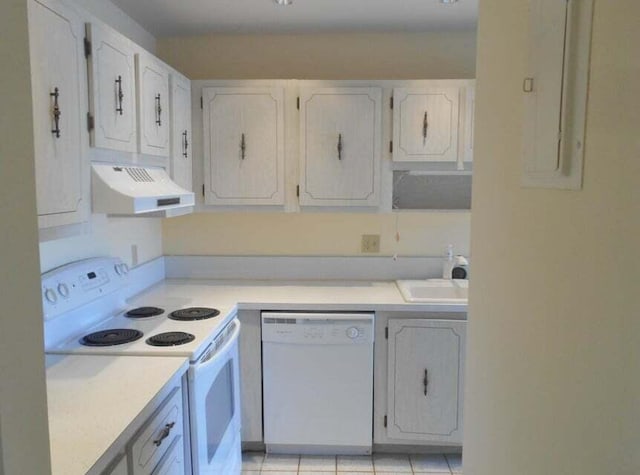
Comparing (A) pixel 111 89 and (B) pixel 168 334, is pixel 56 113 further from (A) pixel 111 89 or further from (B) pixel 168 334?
(B) pixel 168 334

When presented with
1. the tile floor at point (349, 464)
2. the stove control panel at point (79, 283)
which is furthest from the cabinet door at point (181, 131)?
the tile floor at point (349, 464)

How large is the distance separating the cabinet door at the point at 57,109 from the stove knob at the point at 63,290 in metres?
0.43

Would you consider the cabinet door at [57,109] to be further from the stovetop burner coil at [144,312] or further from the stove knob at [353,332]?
the stove knob at [353,332]

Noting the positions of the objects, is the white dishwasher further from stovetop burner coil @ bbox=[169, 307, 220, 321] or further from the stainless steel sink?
the stainless steel sink

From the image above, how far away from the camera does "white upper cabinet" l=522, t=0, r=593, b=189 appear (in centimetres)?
74

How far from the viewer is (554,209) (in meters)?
0.82

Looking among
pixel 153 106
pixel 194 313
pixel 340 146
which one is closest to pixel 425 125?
pixel 340 146

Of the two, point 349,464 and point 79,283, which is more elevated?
point 79,283

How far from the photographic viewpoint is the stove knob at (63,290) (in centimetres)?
191

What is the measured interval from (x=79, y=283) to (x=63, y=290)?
0.36ft

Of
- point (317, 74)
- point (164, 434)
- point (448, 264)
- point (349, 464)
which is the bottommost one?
point (349, 464)

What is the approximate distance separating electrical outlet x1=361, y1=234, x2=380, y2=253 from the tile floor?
3.97 feet

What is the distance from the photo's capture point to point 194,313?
2.35 metres

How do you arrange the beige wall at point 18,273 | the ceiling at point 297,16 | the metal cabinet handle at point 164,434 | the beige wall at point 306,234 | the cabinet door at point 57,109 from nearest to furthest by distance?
the beige wall at point 18,273 → the cabinet door at point 57,109 → the metal cabinet handle at point 164,434 → the ceiling at point 297,16 → the beige wall at point 306,234
